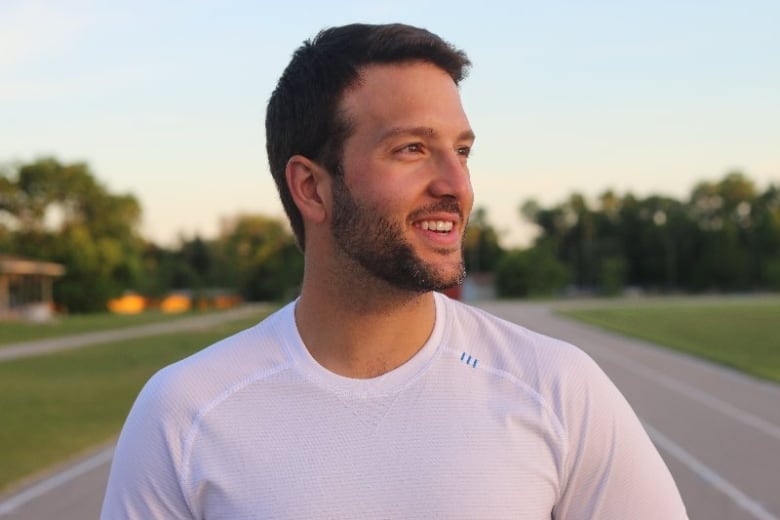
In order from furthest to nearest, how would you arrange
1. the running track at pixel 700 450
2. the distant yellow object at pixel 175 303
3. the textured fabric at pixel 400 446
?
the distant yellow object at pixel 175 303, the running track at pixel 700 450, the textured fabric at pixel 400 446

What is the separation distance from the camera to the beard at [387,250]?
2188 mm

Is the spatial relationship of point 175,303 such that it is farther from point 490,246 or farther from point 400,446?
point 400,446

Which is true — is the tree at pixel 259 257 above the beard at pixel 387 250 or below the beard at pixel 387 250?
below

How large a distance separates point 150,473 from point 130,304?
98.6m

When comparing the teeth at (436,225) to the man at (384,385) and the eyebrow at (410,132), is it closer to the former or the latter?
the man at (384,385)

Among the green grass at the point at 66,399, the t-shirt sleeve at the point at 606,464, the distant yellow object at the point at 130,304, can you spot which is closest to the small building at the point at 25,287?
the distant yellow object at the point at 130,304

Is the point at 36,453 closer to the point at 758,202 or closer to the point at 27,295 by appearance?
the point at 27,295

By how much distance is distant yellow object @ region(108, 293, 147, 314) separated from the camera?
92.2 meters

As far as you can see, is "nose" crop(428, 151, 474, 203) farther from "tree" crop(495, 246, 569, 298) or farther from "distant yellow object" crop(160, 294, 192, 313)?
"tree" crop(495, 246, 569, 298)

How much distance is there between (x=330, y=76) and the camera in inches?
89.0

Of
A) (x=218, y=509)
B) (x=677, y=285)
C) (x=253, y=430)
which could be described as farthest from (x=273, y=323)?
(x=677, y=285)

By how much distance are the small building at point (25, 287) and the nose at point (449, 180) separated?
2627 inches

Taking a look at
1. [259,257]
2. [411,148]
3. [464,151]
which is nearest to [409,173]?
[411,148]

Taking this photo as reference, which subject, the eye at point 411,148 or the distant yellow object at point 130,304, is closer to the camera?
the eye at point 411,148
